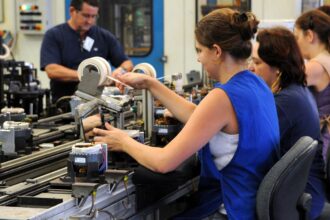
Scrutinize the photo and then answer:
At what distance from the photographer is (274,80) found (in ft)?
7.71

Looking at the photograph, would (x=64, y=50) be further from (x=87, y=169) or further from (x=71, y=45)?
(x=87, y=169)

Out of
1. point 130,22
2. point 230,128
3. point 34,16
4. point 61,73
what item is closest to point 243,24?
point 230,128

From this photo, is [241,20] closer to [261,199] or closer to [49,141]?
[261,199]

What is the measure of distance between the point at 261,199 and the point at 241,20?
1.84ft

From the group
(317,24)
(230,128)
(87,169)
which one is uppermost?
(317,24)

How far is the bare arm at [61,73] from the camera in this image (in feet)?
12.5

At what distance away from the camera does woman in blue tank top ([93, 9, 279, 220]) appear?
72.8 inches

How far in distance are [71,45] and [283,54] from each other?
1.99 m

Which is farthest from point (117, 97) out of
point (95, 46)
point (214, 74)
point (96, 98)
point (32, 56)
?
point (32, 56)

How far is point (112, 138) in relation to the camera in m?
2.02

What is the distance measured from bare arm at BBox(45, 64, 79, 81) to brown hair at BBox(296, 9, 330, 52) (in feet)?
4.93

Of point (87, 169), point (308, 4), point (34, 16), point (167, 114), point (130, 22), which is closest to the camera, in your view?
point (87, 169)

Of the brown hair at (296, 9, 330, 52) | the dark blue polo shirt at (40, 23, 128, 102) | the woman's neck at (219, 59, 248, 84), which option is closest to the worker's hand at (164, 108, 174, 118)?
the woman's neck at (219, 59, 248, 84)

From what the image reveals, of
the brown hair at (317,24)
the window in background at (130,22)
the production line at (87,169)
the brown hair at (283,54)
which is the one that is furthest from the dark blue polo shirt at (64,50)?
the brown hair at (283,54)
